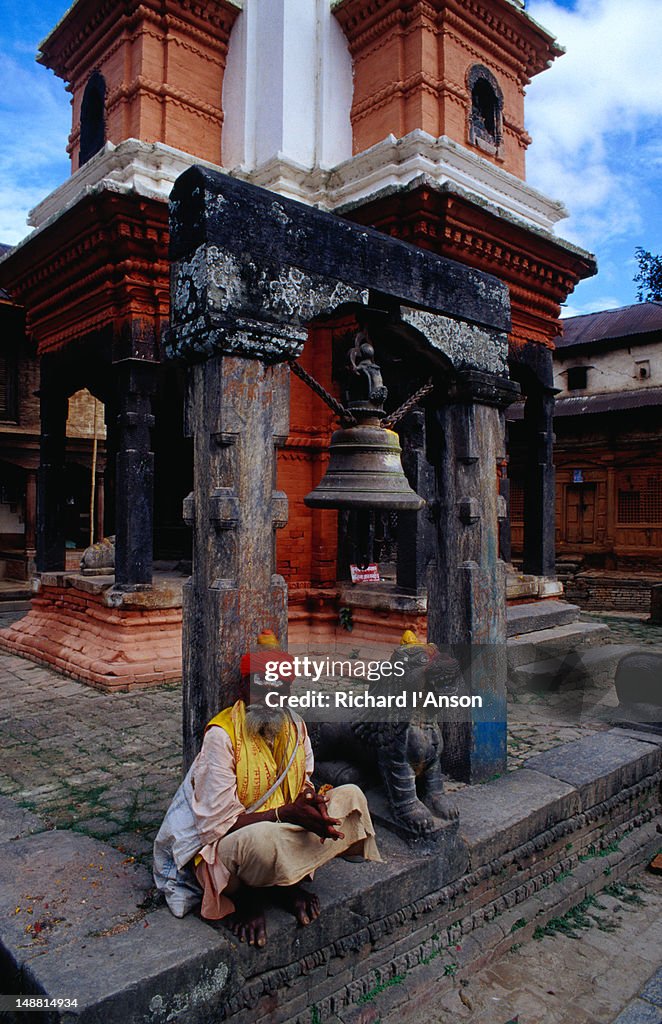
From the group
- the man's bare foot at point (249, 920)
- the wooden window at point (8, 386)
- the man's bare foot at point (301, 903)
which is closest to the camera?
the man's bare foot at point (249, 920)

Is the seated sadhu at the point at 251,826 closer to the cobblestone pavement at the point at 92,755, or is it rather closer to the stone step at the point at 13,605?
the cobblestone pavement at the point at 92,755

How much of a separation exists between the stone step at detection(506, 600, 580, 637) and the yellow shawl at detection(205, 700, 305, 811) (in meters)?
5.67

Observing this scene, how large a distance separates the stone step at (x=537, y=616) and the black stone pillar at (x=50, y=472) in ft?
20.4

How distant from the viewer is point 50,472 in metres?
9.89

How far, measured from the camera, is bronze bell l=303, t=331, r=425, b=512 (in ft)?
12.1

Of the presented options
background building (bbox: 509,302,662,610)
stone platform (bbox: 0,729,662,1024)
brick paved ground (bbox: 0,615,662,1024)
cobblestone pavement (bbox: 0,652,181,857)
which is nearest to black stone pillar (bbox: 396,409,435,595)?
brick paved ground (bbox: 0,615,662,1024)

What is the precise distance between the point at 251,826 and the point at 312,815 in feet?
0.77

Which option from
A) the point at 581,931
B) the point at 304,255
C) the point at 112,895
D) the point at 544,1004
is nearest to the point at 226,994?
the point at 112,895

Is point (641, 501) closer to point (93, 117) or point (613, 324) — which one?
point (613, 324)

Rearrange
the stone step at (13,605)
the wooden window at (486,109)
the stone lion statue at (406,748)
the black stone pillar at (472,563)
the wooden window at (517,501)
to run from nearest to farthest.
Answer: the stone lion statue at (406,748) < the black stone pillar at (472,563) < the wooden window at (486,109) < the stone step at (13,605) < the wooden window at (517,501)

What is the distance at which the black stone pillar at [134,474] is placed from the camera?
8.02 meters

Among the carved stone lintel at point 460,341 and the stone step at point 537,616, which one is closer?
the carved stone lintel at point 460,341

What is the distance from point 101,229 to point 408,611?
5.47m

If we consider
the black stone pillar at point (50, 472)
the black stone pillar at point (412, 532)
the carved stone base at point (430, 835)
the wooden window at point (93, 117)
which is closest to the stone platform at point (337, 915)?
the carved stone base at point (430, 835)
